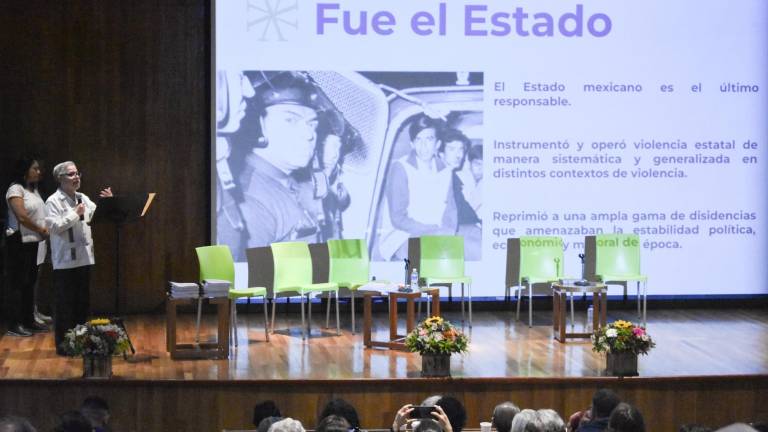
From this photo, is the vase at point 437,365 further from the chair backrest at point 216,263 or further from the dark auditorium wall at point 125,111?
the dark auditorium wall at point 125,111

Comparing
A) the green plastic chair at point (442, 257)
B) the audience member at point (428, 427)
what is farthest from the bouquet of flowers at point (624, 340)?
the audience member at point (428, 427)

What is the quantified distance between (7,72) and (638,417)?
685cm

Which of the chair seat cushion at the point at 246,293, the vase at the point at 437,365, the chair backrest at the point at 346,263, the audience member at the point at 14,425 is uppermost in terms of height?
the chair backrest at the point at 346,263

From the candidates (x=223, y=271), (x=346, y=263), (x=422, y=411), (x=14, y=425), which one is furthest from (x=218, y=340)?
(x=14, y=425)

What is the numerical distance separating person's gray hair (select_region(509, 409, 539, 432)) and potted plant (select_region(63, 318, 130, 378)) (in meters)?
3.57

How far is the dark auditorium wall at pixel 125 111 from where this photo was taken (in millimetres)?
10312

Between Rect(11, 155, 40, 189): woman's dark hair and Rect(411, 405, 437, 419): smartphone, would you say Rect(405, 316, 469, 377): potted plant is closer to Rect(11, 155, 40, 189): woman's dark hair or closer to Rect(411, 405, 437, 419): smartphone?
Rect(411, 405, 437, 419): smartphone

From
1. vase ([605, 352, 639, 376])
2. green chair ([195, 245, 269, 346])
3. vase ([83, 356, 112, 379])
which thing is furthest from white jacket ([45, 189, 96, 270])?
vase ([605, 352, 639, 376])

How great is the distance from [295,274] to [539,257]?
211 centimetres

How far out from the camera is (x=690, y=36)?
11.0 m

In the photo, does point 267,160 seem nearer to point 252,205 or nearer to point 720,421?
point 252,205

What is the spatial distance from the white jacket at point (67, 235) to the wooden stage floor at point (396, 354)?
699 millimetres

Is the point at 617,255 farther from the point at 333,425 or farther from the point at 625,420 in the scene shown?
the point at 333,425

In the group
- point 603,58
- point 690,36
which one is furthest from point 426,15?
point 690,36
